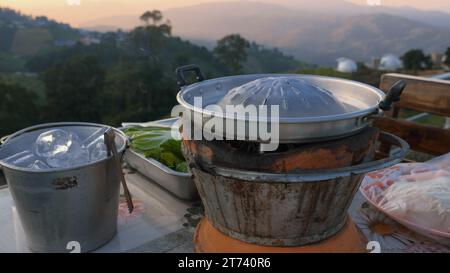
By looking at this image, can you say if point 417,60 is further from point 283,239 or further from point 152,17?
point 283,239

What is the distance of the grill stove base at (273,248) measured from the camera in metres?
1.77

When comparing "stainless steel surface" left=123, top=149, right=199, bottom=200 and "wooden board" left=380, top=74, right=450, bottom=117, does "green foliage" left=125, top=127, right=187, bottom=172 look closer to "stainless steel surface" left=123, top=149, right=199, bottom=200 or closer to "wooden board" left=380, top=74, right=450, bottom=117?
"stainless steel surface" left=123, top=149, right=199, bottom=200

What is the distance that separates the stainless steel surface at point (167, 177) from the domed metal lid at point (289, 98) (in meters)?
0.77

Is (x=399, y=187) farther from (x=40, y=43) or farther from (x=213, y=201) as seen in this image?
(x=40, y=43)

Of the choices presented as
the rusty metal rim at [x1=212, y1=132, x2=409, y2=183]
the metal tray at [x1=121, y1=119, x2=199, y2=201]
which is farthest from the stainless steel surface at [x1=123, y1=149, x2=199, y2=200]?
the rusty metal rim at [x1=212, y1=132, x2=409, y2=183]

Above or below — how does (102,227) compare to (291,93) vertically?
below

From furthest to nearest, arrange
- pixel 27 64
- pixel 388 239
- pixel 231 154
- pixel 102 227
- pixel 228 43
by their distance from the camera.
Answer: pixel 27 64 < pixel 228 43 < pixel 388 239 < pixel 102 227 < pixel 231 154

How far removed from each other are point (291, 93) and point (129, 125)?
206 centimetres

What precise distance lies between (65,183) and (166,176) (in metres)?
0.85

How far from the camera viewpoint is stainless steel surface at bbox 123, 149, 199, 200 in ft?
7.86

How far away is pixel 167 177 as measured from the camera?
98.5 inches

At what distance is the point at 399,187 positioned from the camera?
2338 mm

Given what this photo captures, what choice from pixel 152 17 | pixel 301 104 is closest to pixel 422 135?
pixel 301 104
